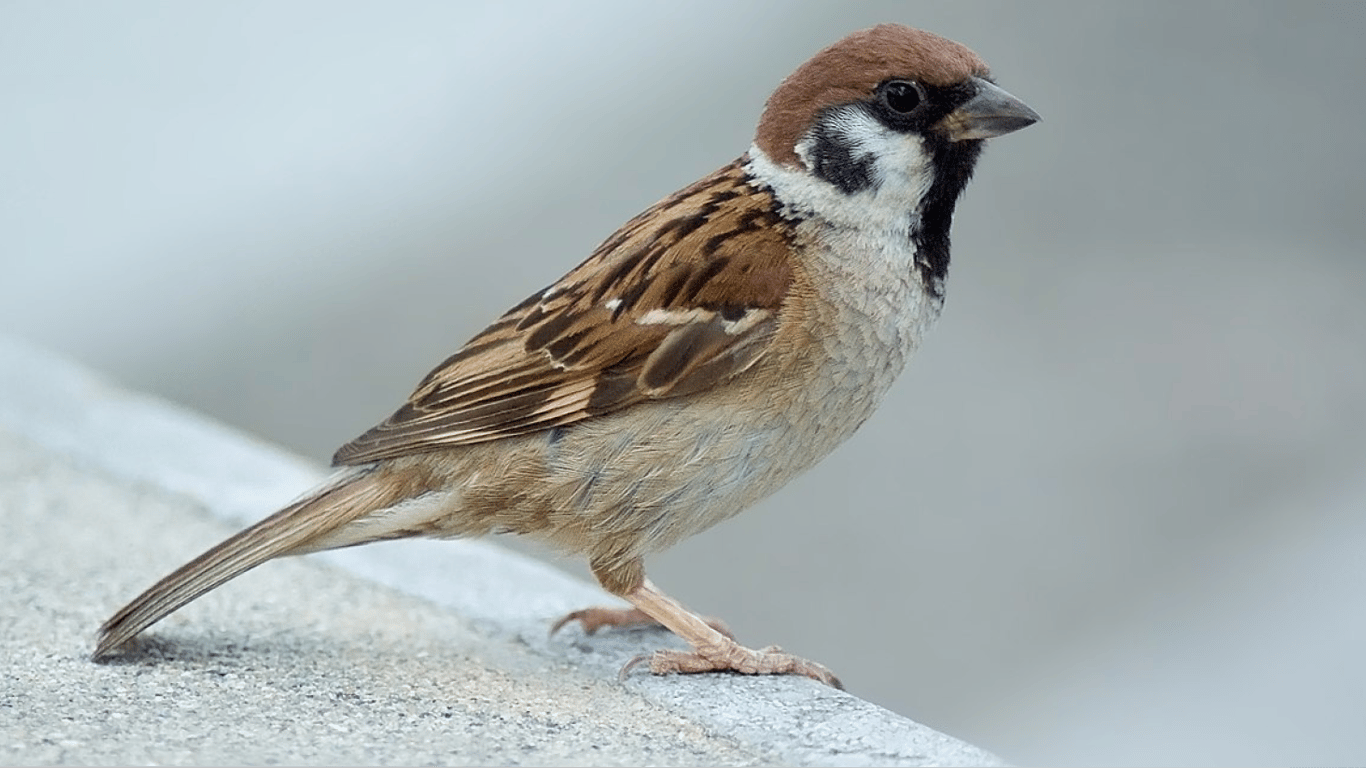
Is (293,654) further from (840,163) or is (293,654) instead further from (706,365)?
(840,163)

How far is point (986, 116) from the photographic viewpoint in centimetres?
267

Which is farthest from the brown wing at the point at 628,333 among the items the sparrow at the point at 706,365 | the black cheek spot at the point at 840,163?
the black cheek spot at the point at 840,163

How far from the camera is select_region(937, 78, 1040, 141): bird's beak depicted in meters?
2.65

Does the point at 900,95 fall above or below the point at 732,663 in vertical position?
above

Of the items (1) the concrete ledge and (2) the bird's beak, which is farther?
(2) the bird's beak

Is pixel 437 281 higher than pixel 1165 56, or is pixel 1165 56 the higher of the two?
pixel 1165 56

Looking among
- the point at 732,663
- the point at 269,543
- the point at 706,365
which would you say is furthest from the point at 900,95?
the point at 269,543

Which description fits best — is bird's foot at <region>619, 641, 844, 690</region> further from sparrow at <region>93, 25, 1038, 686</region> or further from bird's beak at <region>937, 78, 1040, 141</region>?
bird's beak at <region>937, 78, 1040, 141</region>

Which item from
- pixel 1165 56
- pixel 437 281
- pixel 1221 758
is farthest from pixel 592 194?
pixel 1221 758

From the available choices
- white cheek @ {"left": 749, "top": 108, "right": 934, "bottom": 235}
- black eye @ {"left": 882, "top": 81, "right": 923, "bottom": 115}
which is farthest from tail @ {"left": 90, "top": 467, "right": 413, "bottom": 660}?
black eye @ {"left": 882, "top": 81, "right": 923, "bottom": 115}

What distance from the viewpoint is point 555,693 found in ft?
8.66

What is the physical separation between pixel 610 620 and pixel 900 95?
1057mm

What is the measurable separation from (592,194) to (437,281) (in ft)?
2.20

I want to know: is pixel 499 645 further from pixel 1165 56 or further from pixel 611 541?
pixel 1165 56
